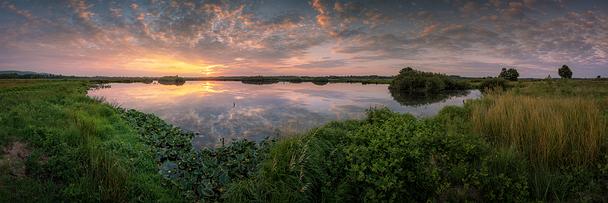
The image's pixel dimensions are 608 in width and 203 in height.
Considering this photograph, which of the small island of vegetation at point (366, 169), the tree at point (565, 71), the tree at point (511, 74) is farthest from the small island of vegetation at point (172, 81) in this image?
the tree at point (565, 71)

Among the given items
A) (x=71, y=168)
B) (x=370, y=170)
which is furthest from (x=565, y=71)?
(x=71, y=168)

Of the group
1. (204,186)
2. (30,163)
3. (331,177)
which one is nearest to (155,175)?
(204,186)

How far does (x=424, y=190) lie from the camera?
559cm

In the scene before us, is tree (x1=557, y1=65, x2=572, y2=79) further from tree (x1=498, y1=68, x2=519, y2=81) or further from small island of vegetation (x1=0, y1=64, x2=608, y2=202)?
small island of vegetation (x1=0, y1=64, x2=608, y2=202)

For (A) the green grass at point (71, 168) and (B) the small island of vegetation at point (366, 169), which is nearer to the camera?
(B) the small island of vegetation at point (366, 169)

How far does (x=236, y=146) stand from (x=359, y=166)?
23.8ft

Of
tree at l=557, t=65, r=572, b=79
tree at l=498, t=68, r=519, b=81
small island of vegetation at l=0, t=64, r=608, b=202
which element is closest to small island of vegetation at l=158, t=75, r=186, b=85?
tree at l=498, t=68, r=519, b=81

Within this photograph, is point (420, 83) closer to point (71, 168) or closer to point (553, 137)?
point (553, 137)

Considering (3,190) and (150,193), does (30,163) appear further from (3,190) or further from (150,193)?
(150,193)

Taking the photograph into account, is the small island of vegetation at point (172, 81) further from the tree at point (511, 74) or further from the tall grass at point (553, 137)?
the tall grass at point (553, 137)

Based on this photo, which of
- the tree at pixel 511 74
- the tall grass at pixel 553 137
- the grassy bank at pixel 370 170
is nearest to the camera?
the grassy bank at pixel 370 170

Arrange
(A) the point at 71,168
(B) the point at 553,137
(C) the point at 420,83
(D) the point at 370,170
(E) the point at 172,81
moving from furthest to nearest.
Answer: (E) the point at 172,81, (C) the point at 420,83, (A) the point at 71,168, (B) the point at 553,137, (D) the point at 370,170

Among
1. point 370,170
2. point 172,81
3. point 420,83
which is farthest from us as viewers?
point 172,81

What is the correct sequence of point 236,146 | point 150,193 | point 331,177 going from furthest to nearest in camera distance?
point 236,146 → point 150,193 → point 331,177
